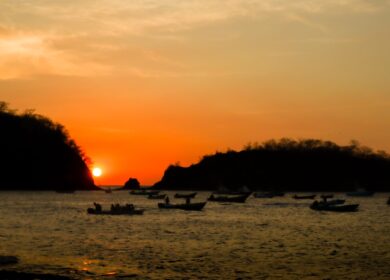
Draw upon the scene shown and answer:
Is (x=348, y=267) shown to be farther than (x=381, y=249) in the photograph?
No

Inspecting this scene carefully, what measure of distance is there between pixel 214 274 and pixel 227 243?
19596mm

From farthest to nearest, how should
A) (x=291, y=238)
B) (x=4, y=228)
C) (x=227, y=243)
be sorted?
(x=4, y=228), (x=291, y=238), (x=227, y=243)

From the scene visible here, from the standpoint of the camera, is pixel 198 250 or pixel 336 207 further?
pixel 336 207

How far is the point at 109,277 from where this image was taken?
38.8 meters

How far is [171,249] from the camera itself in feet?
180

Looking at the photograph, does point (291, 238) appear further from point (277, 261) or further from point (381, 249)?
point (277, 261)

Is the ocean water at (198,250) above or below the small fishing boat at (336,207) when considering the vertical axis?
below

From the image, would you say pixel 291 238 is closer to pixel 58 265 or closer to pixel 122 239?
pixel 122 239

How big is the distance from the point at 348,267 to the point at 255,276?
A: 333 inches

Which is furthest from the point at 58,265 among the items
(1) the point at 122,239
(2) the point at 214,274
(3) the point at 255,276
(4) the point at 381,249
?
(4) the point at 381,249

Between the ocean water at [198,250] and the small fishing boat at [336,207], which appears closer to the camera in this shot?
the ocean water at [198,250]

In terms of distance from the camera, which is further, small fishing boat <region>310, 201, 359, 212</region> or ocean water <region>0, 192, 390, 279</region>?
small fishing boat <region>310, 201, 359, 212</region>

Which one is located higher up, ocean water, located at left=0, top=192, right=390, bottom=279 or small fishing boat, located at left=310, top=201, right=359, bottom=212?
small fishing boat, located at left=310, top=201, right=359, bottom=212

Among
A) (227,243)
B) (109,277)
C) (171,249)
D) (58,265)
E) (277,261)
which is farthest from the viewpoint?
(227,243)
